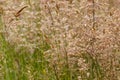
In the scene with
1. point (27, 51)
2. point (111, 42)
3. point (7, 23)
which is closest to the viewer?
point (111, 42)

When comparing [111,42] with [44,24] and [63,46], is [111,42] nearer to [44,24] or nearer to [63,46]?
[63,46]

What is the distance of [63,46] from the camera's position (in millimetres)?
2773

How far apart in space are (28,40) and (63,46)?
59 centimetres

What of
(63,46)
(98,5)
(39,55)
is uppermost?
(98,5)

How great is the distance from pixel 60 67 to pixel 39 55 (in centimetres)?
59

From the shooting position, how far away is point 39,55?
11.2 ft

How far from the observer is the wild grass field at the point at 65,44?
2.67 metres

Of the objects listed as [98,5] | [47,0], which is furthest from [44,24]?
[98,5]

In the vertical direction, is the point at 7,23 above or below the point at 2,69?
above

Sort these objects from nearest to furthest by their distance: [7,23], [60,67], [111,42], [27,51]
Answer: [111,42] → [60,67] → [7,23] → [27,51]

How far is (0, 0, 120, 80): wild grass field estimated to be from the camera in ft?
8.77

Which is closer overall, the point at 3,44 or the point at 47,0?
the point at 47,0

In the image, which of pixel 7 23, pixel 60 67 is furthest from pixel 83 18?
pixel 7 23

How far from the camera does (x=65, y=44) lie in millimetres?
2830
